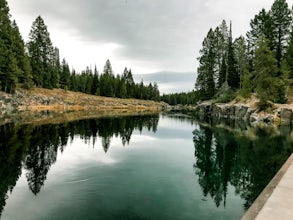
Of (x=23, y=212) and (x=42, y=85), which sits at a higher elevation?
(x=42, y=85)

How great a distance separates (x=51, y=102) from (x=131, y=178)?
63.5m

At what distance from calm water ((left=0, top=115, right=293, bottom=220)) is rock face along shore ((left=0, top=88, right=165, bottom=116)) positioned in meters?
36.4

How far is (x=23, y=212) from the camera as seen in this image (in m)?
8.36

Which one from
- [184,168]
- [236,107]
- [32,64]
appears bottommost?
[184,168]

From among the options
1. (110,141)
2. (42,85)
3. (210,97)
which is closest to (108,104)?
(42,85)

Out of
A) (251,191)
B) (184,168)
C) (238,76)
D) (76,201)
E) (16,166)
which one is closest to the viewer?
(76,201)

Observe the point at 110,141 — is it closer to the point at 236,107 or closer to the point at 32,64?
the point at 236,107

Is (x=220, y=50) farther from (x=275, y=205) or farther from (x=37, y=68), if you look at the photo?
(x=275, y=205)

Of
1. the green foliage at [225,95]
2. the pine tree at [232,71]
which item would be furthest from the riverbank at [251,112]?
the pine tree at [232,71]

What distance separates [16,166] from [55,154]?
11.9 feet

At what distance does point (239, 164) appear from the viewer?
50.9ft

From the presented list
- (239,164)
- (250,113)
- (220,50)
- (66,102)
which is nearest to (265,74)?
(250,113)

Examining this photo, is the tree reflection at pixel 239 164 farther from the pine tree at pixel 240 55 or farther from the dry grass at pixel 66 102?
the dry grass at pixel 66 102

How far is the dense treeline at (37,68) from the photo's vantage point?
56.4m
